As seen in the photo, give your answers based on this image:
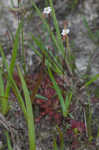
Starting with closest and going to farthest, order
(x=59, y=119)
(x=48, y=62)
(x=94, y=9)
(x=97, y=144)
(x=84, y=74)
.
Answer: (x=97, y=144)
(x=59, y=119)
(x=48, y=62)
(x=84, y=74)
(x=94, y=9)

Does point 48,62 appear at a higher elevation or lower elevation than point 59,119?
higher

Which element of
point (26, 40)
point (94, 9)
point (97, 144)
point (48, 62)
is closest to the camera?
point (97, 144)

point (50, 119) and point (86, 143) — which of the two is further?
point (50, 119)

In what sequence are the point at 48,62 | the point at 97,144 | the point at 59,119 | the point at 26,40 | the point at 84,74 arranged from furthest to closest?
the point at 26,40 < the point at 84,74 < the point at 48,62 < the point at 59,119 < the point at 97,144

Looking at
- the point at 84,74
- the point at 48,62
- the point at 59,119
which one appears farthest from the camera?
the point at 84,74

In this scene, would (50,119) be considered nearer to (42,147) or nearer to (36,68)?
(42,147)

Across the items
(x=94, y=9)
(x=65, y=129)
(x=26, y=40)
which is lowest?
(x=65, y=129)

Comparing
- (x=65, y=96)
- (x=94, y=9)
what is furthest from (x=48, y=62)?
(x=94, y=9)

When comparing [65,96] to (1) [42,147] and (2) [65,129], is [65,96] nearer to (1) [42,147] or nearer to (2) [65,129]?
(2) [65,129]

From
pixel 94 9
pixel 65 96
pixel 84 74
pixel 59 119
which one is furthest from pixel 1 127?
pixel 94 9
